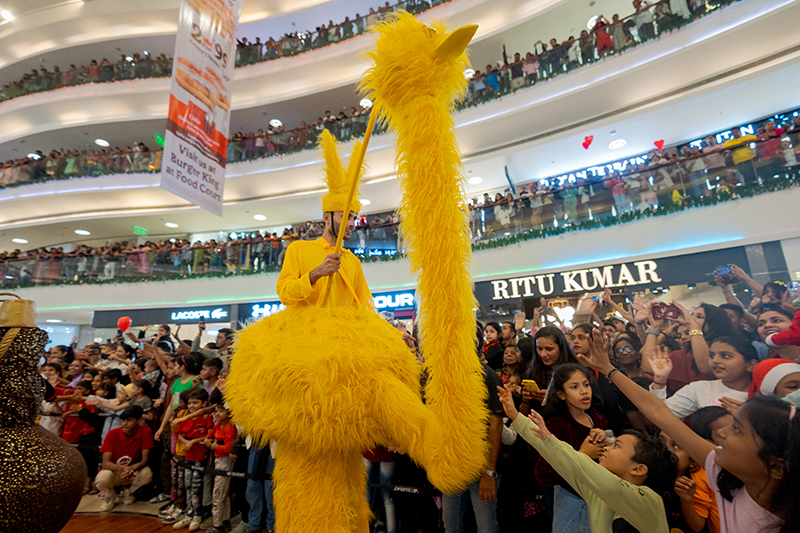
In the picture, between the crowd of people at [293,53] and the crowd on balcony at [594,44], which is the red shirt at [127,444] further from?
the crowd on balcony at [594,44]

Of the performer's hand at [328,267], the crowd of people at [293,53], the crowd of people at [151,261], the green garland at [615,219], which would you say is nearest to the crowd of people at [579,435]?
the performer's hand at [328,267]

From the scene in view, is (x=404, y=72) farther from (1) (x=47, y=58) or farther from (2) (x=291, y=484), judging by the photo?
(1) (x=47, y=58)

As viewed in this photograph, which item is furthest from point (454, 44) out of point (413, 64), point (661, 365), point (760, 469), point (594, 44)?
point (594, 44)

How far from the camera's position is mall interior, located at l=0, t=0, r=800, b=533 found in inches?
107

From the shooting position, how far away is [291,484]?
146 centimetres

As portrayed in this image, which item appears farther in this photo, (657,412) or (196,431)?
(196,431)

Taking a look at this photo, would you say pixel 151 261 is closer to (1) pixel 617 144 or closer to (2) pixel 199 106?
(2) pixel 199 106

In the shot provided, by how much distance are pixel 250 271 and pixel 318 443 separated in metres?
11.0

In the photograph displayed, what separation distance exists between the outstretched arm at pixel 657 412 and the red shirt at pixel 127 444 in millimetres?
4410

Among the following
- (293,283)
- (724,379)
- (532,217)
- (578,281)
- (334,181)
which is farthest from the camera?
(532,217)

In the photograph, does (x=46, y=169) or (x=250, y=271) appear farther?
(x=46, y=169)

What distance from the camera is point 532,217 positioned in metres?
8.66

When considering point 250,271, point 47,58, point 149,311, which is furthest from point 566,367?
point 47,58

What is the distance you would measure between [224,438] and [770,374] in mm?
3692
